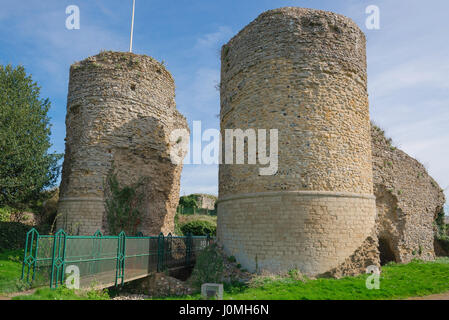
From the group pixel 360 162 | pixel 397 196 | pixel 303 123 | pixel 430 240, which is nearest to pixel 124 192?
pixel 303 123

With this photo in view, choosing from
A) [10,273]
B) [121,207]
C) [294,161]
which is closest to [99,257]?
[10,273]

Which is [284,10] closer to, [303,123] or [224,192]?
[303,123]

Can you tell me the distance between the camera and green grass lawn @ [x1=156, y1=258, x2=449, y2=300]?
293 inches

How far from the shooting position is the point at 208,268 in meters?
9.77

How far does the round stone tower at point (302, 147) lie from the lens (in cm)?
889

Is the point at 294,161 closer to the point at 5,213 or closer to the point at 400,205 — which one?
the point at 400,205

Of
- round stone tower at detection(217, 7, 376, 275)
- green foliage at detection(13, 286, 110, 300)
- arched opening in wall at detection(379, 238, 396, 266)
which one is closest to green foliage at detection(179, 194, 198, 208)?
arched opening in wall at detection(379, 238, 396, 266)

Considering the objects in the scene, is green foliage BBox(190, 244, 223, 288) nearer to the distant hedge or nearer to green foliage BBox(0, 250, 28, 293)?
green foliage BBox(0, 250, 28, 293)

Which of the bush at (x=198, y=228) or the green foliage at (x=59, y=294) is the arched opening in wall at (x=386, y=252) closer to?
the green foliage at (x=59, y=294)

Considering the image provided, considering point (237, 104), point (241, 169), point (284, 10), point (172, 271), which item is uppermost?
point (284, 10)

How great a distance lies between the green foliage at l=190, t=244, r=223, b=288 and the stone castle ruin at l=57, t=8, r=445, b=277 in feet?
1.57
